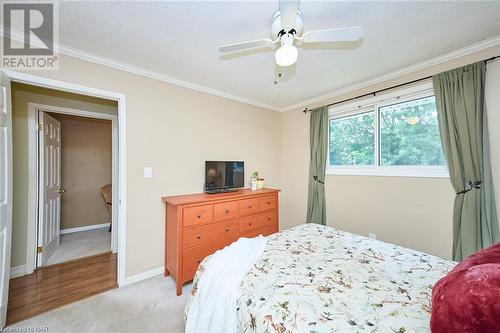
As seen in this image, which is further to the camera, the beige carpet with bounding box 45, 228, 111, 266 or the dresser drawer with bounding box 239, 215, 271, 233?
the beige carpet with bounding box 45, 228, 111, 266

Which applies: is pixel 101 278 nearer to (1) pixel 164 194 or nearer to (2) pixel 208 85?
(1) pixel 164 194

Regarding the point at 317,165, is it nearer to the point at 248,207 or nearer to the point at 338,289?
the point at 248,207

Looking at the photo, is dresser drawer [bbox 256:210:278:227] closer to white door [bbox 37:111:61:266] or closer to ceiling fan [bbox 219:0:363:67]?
ceiling fan [bbox 219:0:363:67]

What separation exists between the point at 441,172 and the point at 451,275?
1853mm

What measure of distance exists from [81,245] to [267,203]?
3.23m

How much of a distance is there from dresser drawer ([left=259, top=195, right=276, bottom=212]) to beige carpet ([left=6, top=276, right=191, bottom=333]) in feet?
4.57

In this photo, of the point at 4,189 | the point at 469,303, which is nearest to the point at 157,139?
the point at 4,189

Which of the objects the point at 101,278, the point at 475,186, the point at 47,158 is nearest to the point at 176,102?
the point at 47,158

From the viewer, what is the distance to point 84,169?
409cm

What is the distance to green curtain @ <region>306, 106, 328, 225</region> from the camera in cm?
312

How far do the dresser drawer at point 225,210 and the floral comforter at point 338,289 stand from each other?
35.8 inches

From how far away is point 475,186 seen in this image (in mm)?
1869

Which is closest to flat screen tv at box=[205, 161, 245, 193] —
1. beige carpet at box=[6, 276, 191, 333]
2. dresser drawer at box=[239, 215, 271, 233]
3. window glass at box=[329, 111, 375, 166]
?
dresser drawer at box=[239, 215, 271, 233]

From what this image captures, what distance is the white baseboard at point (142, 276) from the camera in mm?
2218
